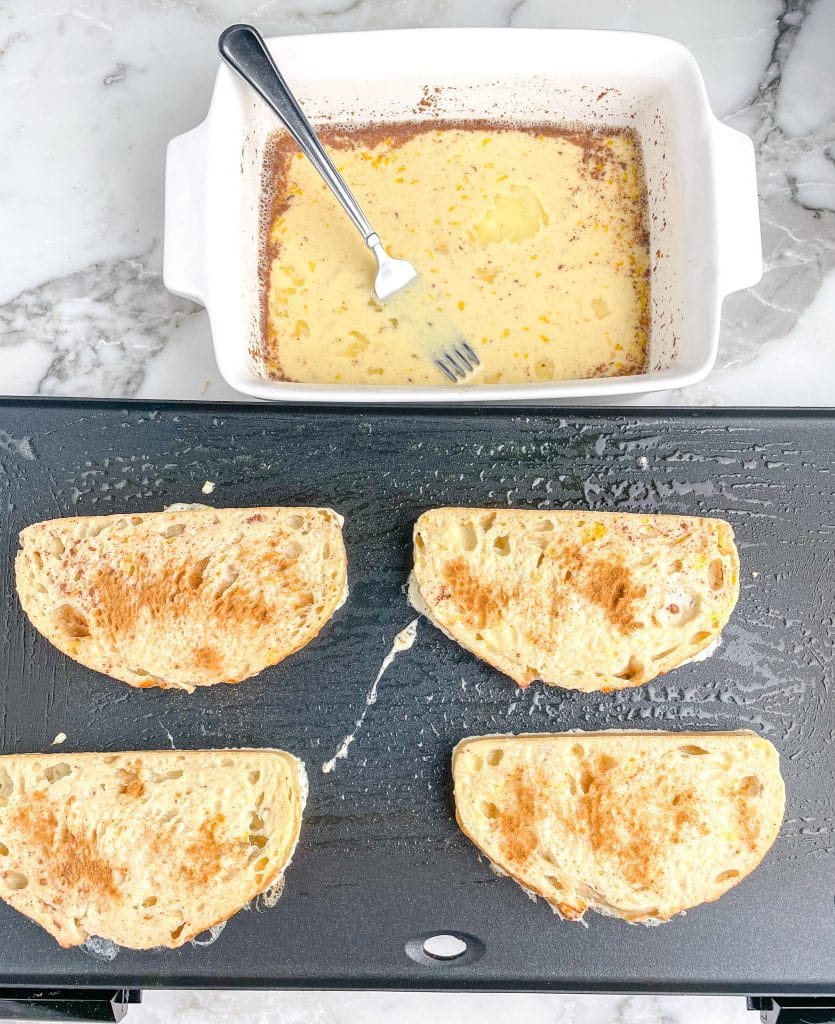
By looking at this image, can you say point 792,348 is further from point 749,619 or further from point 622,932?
point 622,932

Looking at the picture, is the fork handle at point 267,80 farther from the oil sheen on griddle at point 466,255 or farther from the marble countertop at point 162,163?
the marble countertop at point 162,163

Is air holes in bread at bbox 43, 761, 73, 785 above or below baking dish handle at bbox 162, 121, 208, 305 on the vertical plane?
below

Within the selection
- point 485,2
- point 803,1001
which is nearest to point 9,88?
point 485,2

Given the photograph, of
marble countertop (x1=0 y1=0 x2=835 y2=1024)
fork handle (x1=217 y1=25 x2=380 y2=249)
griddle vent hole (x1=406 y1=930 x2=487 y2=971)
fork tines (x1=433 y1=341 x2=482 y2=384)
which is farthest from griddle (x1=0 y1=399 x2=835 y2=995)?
fork handle (x1=217 y1=25 x2=380 y2=249)

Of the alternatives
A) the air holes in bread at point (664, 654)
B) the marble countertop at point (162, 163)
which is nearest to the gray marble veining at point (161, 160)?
the marble countertop at point (162, 163)

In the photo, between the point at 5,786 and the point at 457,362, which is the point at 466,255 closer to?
the point at 457,362

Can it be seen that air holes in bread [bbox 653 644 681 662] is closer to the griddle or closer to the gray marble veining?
the griddle
